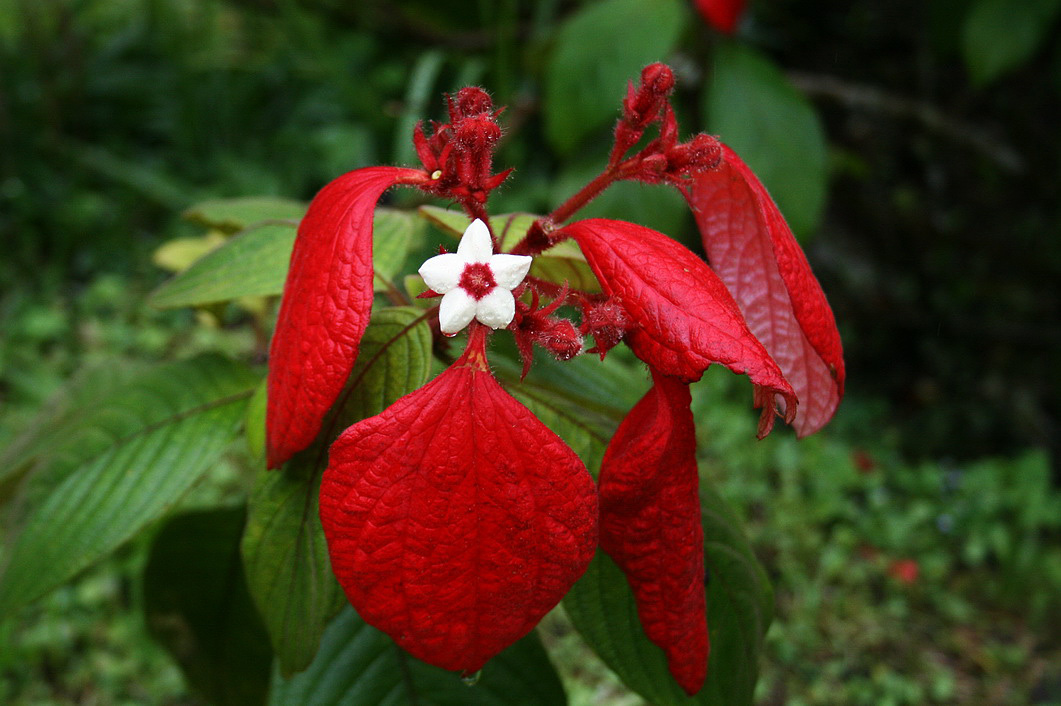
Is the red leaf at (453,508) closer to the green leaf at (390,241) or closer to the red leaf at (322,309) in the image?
the red leaf at (322,309)

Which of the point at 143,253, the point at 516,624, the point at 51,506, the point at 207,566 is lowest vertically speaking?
the point at 143,253

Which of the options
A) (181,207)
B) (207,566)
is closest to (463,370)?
(207,566)

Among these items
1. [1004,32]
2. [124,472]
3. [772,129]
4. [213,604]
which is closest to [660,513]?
[124,472]

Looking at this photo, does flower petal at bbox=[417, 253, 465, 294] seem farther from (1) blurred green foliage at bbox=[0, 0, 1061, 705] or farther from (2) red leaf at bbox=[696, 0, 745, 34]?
(2) red leaf at bbox=[696, 0, 745, 34]

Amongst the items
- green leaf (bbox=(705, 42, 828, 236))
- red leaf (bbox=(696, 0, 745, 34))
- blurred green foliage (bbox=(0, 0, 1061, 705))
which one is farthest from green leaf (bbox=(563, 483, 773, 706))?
red leaf (bbox=(696, 0, 745, 34))

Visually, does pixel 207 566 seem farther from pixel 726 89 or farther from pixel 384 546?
pixel 726 89

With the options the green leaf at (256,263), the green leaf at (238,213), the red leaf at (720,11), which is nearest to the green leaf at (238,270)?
the green leaf at (256,263)

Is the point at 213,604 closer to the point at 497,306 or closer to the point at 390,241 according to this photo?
the point at 390,241
